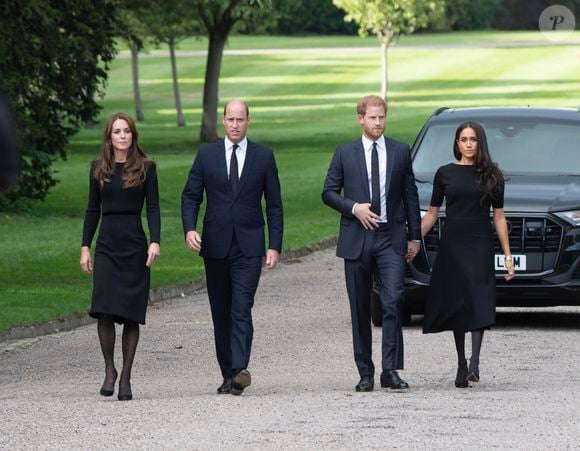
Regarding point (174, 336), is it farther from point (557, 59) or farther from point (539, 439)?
point (557, 59)

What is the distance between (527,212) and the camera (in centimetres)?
1345

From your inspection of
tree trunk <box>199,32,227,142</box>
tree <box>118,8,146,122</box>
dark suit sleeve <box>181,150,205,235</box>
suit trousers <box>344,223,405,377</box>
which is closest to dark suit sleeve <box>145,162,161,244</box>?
dark suit sleeve <box>181,150,205,235</box>

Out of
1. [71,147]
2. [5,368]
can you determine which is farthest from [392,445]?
[71,147]

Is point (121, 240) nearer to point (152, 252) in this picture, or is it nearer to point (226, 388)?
point (152, 252)

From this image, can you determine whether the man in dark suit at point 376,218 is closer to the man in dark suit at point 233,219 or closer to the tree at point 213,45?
the man in dark suit at point 233,219

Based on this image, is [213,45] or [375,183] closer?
[375,183]

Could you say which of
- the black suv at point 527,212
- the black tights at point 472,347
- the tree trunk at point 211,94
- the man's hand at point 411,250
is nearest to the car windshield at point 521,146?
the black suv at point 527,212

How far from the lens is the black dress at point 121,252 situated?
10.1 meters

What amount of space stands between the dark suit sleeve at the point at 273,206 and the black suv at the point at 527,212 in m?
3.31

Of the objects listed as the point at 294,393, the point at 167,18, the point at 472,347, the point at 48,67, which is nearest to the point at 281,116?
the point at 167,18

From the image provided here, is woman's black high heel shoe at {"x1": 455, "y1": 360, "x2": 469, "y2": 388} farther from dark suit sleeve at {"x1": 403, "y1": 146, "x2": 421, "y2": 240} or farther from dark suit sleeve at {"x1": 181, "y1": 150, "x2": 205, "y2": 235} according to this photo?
dark suit sleeve at {"x1": 181, "y1": 150, "x2": 205, "y2": 235}

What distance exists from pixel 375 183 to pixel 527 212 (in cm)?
345

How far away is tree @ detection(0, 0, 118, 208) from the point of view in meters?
27.4

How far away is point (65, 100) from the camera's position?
98.3 feet
